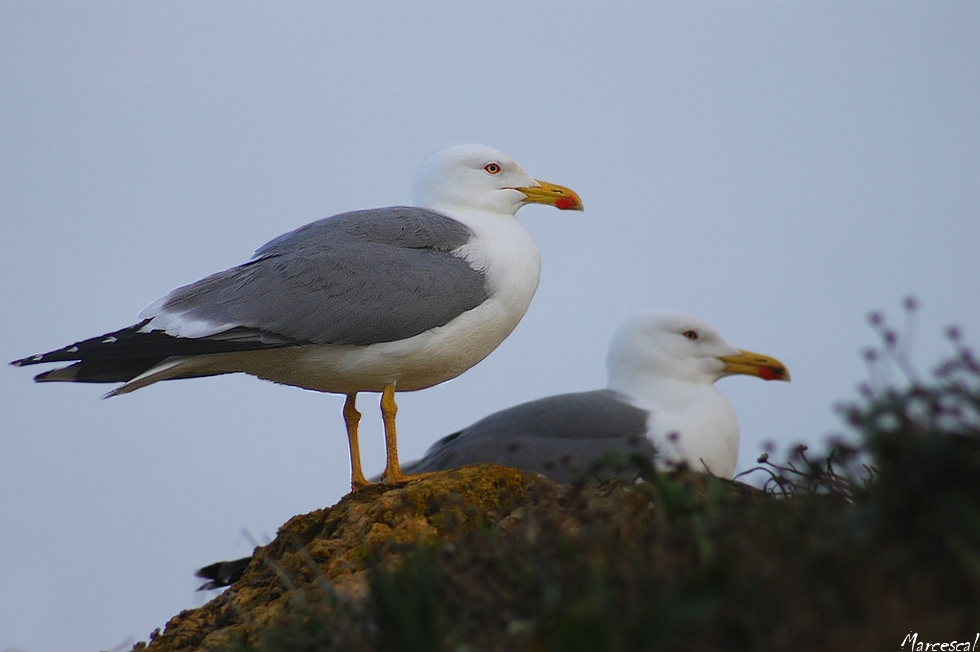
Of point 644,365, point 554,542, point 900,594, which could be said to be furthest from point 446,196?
point 900,594

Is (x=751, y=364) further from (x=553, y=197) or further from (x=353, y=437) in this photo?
(x=353, y=437)

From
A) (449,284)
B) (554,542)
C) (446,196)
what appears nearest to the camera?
(554,542)

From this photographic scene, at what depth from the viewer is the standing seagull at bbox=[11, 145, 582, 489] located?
6.05 metres

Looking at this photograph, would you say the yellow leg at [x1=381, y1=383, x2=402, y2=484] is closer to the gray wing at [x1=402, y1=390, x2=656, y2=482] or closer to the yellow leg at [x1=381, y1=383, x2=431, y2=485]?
the yellow leg at [x1=381, y1=383, x2=431, y2=485]

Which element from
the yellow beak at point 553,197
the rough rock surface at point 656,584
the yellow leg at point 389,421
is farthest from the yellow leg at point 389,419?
the yellow beak at point 553,197

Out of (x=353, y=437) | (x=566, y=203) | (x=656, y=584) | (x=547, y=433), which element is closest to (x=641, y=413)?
(x=547, y=433)

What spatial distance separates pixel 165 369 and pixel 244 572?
47.5 inches

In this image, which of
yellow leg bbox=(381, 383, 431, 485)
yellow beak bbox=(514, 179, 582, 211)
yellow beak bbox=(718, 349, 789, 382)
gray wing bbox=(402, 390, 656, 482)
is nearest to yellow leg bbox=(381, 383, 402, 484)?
yellow leg bbox=(381, 383, 431, 485)

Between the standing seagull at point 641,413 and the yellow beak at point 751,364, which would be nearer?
the standing seagull at point 641,413

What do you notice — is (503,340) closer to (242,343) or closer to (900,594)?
(242,343)

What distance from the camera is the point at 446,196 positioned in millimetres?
7898

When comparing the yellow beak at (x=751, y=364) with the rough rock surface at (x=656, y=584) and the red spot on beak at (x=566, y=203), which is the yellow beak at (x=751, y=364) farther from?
the rough rock surface at (x=656, y=584)

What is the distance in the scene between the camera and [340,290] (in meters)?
6.32

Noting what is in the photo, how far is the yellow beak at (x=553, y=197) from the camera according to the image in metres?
8.11
